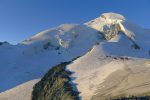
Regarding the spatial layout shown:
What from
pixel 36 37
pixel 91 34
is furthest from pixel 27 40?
pixel 91 34

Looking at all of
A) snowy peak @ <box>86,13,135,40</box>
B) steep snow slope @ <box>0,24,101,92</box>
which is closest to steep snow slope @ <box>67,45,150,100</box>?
steep snow slope @ <box>0,24,101,92</box>

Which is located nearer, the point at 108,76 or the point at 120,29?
the point at 108,76

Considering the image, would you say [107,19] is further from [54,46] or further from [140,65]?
[140,65]

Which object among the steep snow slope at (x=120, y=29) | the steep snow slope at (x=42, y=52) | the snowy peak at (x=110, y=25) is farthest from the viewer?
the snowy peak at (x=110, y=25)

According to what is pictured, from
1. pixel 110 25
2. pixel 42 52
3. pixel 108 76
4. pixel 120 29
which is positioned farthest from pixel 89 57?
pixel 110 25

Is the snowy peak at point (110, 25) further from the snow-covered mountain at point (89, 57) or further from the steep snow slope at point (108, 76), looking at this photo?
the steep snow slope at point (108, 76)

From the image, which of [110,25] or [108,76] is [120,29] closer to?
[110,25]

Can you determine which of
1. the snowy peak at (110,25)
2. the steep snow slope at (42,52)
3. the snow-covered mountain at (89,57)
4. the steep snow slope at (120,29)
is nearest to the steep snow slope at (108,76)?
the snow-covered mountain at (89,57)

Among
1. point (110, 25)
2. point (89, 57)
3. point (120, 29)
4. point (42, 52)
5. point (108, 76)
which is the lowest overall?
point (108, 76)
